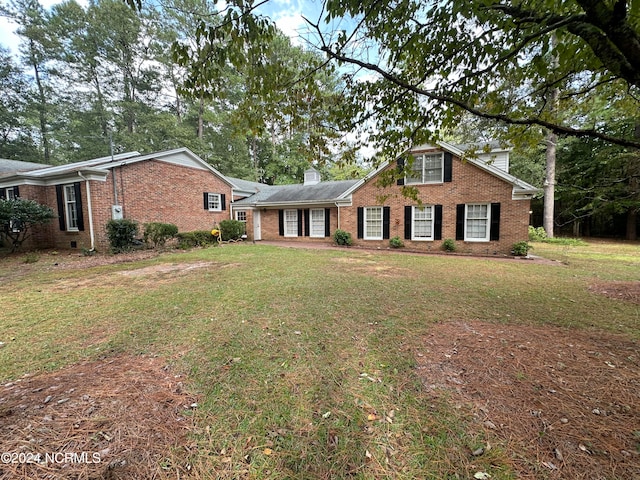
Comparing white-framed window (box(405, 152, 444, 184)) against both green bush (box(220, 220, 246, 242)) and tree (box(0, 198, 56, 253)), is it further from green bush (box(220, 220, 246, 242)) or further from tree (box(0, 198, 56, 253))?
tree (box(0, 198, 56, 253))

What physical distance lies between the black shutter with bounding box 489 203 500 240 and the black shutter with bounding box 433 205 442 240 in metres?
2.09

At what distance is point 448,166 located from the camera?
12.2 m

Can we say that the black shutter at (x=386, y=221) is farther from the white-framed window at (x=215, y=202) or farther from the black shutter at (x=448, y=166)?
the white-framed window at (x=215, y=202)

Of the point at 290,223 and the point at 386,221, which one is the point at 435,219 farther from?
the point at 290,223

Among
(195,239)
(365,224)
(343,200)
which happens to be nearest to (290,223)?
(343,200)

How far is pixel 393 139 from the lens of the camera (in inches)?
185

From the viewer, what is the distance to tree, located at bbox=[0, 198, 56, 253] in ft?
31.9

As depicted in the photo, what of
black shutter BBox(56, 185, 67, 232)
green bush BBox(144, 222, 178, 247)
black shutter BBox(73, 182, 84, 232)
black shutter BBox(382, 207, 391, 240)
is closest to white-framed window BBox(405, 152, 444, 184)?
black shutter BBox(382, 207, 391, 240)

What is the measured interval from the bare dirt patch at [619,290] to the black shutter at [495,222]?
5.25 meters

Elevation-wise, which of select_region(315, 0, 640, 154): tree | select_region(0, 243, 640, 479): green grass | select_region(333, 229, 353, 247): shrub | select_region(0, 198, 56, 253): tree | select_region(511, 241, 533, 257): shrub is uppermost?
select_region(315, 0, 640, 154): tree

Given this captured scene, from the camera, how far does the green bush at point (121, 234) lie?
34.9 feet

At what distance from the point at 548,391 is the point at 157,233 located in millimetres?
13127

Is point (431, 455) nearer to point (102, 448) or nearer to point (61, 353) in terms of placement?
point (102, 448)

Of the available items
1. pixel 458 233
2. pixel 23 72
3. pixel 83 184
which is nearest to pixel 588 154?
pixel 458 233
